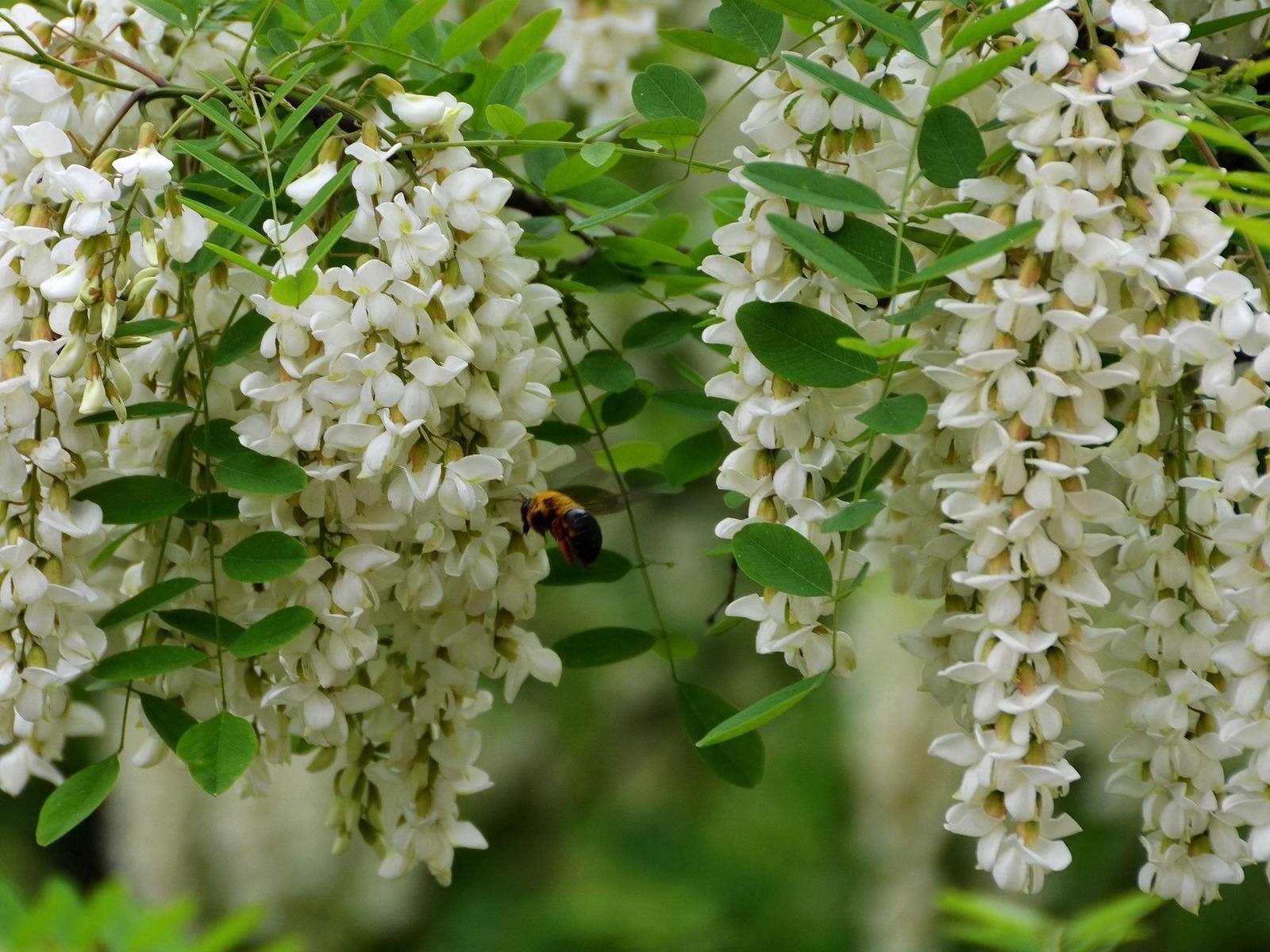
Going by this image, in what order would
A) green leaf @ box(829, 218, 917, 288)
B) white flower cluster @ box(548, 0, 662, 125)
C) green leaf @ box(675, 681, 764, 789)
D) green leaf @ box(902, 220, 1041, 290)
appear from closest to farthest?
1. green leaf @ box(902, 220, 1041, 290)
2. green leaf @ box(829, 218, 917, 288)
3. green leaf @ box(675, 681, 764, 789)
4. white flower cluster @ box(548, 0, 662, 125)

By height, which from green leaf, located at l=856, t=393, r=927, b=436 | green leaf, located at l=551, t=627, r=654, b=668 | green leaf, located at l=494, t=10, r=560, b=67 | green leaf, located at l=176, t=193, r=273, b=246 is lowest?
Result: green leaf, located at l=551, t=627, r=654, b=668

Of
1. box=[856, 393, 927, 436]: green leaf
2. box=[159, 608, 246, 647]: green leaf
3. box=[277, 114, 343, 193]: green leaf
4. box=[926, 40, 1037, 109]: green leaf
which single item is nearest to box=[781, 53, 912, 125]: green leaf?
box=[926, 40, 1037, 109]: green leaf

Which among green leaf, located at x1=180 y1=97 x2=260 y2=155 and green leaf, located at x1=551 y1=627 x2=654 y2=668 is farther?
green leaf, located at x1=551 y1=627 x2=654 y2=668

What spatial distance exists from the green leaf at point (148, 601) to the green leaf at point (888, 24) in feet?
1.58

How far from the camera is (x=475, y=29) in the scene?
2.76ft

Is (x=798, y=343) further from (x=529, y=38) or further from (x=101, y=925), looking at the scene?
(x=101, y=925)

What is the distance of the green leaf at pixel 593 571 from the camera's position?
2.97 ft

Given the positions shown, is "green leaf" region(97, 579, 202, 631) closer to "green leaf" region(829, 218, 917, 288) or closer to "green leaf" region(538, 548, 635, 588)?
"green leaf" region(538, 548, 635, 588)

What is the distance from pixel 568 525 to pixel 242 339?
23 centimetres

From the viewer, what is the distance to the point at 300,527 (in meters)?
0.73

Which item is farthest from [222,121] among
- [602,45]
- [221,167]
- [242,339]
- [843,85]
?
[602,45]

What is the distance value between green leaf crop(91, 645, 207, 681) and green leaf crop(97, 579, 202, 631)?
0.8 inches

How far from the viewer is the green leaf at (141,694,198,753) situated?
2.56 feet

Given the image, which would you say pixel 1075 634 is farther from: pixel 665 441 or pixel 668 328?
pixel 665 441
